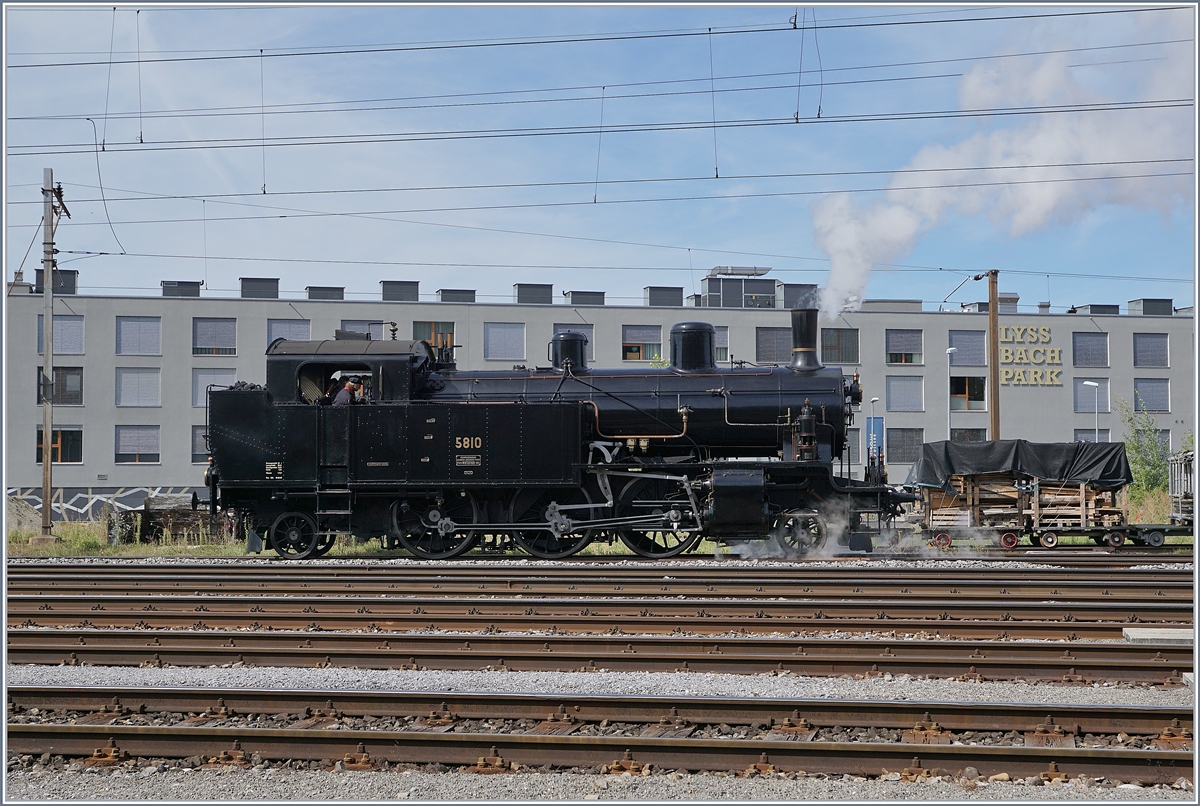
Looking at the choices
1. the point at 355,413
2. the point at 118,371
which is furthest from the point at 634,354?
the point at 355,413

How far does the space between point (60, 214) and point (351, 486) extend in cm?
965

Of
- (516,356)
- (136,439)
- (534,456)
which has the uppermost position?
(516,356)

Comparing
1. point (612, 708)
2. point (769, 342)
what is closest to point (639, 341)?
point (769, 342)

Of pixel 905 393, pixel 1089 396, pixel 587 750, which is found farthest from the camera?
pixel 1089 396

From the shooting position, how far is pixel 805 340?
47.9 feet

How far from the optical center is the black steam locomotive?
1368 cm

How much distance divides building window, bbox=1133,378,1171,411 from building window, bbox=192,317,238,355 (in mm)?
41718

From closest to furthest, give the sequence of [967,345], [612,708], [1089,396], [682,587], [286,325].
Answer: [612,708], [682,587], [286,325], [967,345], [1089,396]

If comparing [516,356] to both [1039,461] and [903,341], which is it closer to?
[903,341]

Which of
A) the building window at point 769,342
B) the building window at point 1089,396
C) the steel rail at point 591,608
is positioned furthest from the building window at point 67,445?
the building window at point 1089,396

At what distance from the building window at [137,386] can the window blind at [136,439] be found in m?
1.14

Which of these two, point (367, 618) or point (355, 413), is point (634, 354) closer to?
point (355, 413)

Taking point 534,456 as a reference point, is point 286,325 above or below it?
above

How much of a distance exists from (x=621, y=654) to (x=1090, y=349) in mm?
45244
